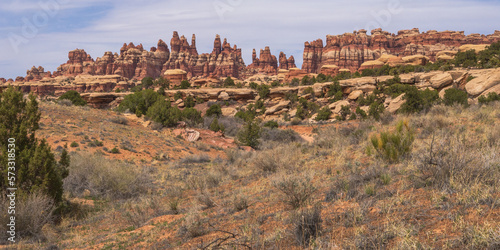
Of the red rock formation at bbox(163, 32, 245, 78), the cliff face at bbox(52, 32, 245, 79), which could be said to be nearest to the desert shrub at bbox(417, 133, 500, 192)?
the cliff face at bbox(52, 32, 245, 79)

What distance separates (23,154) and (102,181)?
13.8 ft

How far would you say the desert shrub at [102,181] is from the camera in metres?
12.0

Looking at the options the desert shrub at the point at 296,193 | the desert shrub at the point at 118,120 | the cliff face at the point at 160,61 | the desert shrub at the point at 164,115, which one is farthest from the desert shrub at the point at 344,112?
the cliff face at the point at 160,61

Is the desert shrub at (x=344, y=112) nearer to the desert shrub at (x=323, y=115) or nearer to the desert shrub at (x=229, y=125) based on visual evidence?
the desert shrub at (x=323, y=115)

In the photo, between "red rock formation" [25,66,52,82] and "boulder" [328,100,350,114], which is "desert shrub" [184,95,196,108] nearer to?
"boulder" [328,100,350,114]

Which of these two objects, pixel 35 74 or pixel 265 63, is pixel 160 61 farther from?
pixel 35 74

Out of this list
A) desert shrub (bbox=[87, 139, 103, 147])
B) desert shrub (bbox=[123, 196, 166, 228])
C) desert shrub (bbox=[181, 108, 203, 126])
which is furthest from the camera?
desert shrub (bbox=[181, 108, 203, 126])

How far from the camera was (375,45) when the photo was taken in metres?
123

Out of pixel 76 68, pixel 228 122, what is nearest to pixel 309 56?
pixel 228 122

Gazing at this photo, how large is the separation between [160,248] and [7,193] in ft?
18.6

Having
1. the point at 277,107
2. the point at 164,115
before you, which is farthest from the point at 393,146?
the point at 277,107

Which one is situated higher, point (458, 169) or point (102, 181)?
point (458, 169)

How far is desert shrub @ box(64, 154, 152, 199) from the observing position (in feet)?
39.3

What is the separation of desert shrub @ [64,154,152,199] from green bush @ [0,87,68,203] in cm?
285
